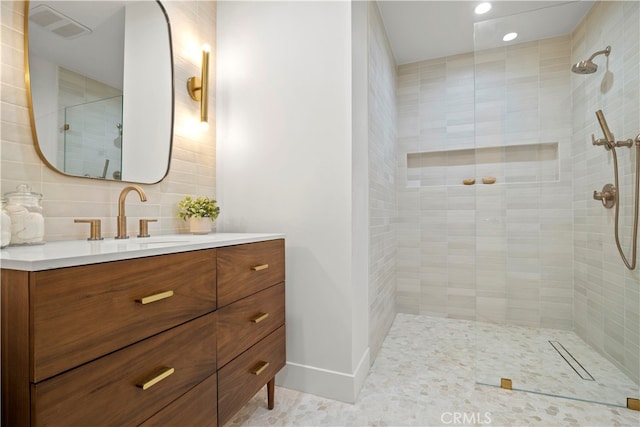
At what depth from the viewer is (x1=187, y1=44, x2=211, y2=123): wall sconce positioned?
5.42 ft

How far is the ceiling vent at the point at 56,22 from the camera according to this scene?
1.05m

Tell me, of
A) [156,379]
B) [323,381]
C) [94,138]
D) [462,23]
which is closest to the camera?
[156,379]

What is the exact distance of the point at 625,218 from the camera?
1677 millimetres

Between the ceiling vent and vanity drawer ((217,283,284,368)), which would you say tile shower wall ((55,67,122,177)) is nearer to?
the ceiling vent

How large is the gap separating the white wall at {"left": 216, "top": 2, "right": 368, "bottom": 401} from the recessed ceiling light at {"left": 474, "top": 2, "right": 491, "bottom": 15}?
4.41ft

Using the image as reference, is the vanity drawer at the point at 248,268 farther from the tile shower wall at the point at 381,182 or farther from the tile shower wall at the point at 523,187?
the tile shower wall at the point at 523,187

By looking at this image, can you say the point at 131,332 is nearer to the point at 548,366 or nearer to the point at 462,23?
the point at 548,366

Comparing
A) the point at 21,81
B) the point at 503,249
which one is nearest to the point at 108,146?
the point at 21,81

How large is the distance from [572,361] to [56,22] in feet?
9.79

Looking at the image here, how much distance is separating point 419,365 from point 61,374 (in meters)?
1.90

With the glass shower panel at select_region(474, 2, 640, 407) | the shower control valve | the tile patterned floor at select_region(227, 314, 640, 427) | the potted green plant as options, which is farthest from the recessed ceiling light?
the tile patterned floor at select_region(227, 314, 640, 427)

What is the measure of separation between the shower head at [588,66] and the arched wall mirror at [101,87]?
2.38 meters

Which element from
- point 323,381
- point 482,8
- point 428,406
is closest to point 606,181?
point 482,8

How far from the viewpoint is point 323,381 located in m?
1.60
